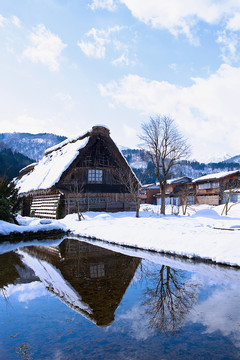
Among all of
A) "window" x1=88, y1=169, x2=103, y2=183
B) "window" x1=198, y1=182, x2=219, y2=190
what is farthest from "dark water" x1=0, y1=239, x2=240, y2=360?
"window" x1=198, y1=182, x2=219, y2=190

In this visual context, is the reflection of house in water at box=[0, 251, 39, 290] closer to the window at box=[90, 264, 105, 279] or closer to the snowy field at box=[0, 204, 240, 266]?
the window at box=[90, 264, 105, 279]

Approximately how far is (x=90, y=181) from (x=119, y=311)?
17925 mm

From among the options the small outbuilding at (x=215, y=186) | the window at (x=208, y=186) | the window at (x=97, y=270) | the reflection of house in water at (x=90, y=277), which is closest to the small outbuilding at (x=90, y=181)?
the reflection of house in water at (x=90, y=277)

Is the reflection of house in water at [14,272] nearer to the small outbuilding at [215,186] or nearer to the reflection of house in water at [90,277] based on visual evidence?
the reflection of house in water at [90,277]

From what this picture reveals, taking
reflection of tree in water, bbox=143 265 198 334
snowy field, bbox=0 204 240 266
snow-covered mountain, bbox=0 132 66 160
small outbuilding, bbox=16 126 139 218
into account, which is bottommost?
reflection of tree in water, bbox=143 265 198 334

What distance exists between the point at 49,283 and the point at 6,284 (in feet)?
3.31

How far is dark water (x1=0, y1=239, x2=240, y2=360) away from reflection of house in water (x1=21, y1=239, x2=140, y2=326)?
21mm

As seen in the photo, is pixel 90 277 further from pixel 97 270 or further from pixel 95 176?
pixel 95 176

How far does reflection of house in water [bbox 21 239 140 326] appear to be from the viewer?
4.20m

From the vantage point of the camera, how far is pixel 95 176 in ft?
72.1

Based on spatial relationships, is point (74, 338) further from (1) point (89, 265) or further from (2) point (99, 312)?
(1) point (89, 265)

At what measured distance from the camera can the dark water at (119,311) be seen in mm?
2965

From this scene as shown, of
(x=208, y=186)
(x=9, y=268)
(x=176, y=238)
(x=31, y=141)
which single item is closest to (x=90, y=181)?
(x=176, y=238)

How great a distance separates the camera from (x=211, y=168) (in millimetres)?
139000
